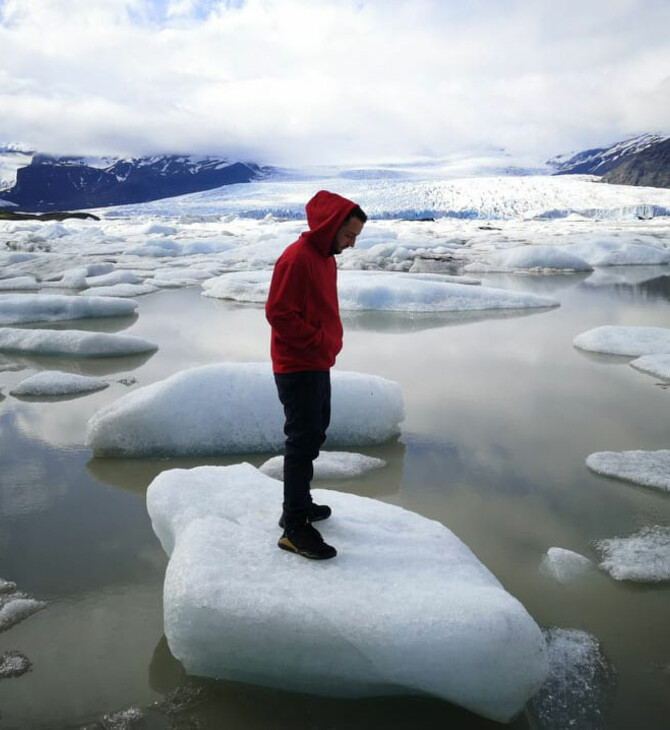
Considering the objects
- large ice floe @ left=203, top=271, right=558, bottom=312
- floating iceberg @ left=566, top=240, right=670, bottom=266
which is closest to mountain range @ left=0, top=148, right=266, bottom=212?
floating iceberg @ left=566, top=240, right=670, bottom=266

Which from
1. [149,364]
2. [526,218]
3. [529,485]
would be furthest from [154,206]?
[529,485]

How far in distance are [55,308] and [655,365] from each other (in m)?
6.38

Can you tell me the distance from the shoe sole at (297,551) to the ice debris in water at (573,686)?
0.64 metres

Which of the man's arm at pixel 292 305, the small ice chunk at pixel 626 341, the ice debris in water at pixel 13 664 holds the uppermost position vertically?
the man's arm at pixel 292 305

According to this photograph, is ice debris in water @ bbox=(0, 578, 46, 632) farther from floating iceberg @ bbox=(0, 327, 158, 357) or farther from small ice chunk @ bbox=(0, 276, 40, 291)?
small ice chunk @ bbox=(0, 276, 40, 291)

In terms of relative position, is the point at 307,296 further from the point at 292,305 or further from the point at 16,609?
the point at 16,609

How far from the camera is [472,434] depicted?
3289 mm

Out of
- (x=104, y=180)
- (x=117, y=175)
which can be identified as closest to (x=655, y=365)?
(x=104, y=180)

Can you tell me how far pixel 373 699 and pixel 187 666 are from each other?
493mm

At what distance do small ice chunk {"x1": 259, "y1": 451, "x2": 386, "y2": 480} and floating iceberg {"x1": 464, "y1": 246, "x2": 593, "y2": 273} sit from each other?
33.0 feet

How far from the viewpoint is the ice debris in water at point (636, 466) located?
2.67 m

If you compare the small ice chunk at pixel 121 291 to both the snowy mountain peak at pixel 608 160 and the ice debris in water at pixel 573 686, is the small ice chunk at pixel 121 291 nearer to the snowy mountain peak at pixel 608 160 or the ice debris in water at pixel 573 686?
the ice debris in water at pixel 573 686

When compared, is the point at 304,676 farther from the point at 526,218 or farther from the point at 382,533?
the point at 526,218

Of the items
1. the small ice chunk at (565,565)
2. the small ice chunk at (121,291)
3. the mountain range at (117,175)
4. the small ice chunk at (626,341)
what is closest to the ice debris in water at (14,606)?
the small ice chunk at (565,565)
